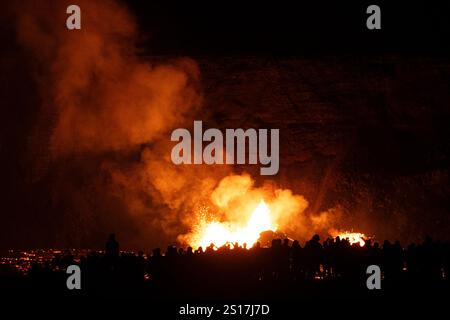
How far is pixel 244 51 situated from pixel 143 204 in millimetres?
5560

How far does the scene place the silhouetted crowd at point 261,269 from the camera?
33.9 ft

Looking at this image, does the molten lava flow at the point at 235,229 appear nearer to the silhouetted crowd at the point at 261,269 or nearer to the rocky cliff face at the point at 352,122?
the rocky cliff face at the point at 352,122

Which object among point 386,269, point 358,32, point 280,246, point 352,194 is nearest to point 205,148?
point 352,194

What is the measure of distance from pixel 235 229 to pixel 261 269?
5.94 m

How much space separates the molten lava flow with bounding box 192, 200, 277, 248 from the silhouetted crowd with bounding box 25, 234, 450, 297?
15.7ft

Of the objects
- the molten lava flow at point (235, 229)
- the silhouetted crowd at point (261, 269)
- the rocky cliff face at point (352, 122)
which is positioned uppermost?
the rocky cliff face at point (352, 122)

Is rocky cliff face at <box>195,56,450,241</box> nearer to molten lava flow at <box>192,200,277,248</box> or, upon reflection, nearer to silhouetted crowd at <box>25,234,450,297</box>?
molten lava flow at <box>192,200,277,248</box>

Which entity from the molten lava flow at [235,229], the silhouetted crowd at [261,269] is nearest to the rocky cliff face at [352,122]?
the molten lava flow at [235,229]

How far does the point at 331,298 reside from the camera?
31.7 ft

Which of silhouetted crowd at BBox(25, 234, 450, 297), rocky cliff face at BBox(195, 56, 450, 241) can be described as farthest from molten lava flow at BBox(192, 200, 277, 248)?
silhouetted crowd at BBox(25, 234, 450, 297)

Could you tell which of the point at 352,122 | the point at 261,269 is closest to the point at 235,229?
the point at 352,122

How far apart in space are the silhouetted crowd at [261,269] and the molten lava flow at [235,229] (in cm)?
478

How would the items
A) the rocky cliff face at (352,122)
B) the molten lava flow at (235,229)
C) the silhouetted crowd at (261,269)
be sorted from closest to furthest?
the silhouetted crowd at (261,269) → the molten lava flow at (235,229) → the rocky cliff face at (352,122)
